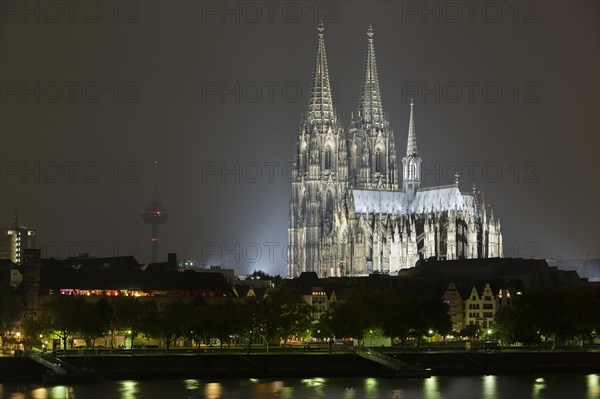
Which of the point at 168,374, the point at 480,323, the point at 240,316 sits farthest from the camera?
the point at 480,323

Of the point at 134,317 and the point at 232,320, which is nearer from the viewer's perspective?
the point at 232,320

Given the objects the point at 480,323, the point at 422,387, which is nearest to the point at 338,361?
the point at 422,387

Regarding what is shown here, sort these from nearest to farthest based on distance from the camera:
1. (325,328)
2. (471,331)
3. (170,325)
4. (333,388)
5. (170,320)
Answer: (333,388) → (170,325) → (170,320) → (325,328) → (471,331)

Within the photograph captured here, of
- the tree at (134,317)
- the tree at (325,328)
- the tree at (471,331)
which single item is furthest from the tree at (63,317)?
the tree at (471,331)

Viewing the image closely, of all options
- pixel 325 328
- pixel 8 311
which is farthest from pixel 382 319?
pixel 8 311

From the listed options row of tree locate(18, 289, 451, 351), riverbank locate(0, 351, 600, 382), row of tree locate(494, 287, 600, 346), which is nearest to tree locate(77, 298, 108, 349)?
row of tree locate(18, 289, 451, 351)

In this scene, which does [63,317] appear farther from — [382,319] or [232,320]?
[382,319]

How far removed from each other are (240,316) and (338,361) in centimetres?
1405

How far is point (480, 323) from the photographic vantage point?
173 m

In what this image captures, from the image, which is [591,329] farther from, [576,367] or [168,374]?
[168,374]

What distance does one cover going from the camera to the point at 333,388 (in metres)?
115

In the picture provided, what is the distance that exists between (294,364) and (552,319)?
86.9 ft

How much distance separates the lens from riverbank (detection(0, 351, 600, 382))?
120 m

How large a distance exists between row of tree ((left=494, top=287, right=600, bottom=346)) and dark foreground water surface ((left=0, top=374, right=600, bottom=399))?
57.8 ft
